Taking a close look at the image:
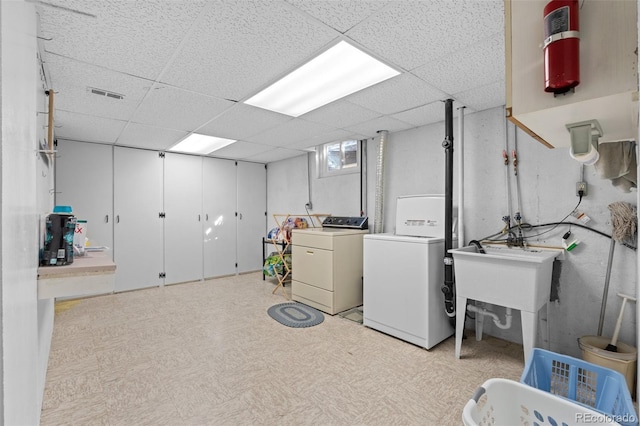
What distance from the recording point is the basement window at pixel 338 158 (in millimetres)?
4031

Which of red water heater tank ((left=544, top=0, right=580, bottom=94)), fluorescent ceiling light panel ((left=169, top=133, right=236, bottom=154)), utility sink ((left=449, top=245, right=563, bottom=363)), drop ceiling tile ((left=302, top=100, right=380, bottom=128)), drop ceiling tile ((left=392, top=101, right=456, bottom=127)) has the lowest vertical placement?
utility sink ((left=449, top=245, right=563, bottom=363))

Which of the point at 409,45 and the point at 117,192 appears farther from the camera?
the point at 117,192

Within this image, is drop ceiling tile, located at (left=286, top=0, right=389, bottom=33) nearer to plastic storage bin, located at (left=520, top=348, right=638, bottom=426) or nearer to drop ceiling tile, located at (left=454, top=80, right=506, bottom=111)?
drop ceiling tile, located at (left=454, top=80, right=506, bottom=111)

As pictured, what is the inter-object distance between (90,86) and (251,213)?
346cm

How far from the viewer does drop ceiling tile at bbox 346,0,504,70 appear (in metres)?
1.38

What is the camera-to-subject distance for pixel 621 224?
77.8 inches

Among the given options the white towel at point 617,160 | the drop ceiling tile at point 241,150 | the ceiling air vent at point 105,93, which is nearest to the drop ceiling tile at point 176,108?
the ceiling air vent at point 105,93

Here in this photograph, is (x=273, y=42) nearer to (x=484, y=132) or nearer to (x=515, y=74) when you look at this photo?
(x=515, y=74)

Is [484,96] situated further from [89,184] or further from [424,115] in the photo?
[89,184]

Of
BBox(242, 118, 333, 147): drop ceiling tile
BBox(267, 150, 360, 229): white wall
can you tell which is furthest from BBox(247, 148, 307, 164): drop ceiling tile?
BBox(242, 118, 333, 147): drop ceiling tile

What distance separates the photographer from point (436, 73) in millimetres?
2016

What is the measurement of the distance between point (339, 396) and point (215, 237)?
3838 millimetres

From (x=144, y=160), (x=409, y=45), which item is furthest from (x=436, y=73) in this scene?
(x=144, y=160)

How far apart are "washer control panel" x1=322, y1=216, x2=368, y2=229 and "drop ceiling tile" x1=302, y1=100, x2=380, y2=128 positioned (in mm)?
1203
